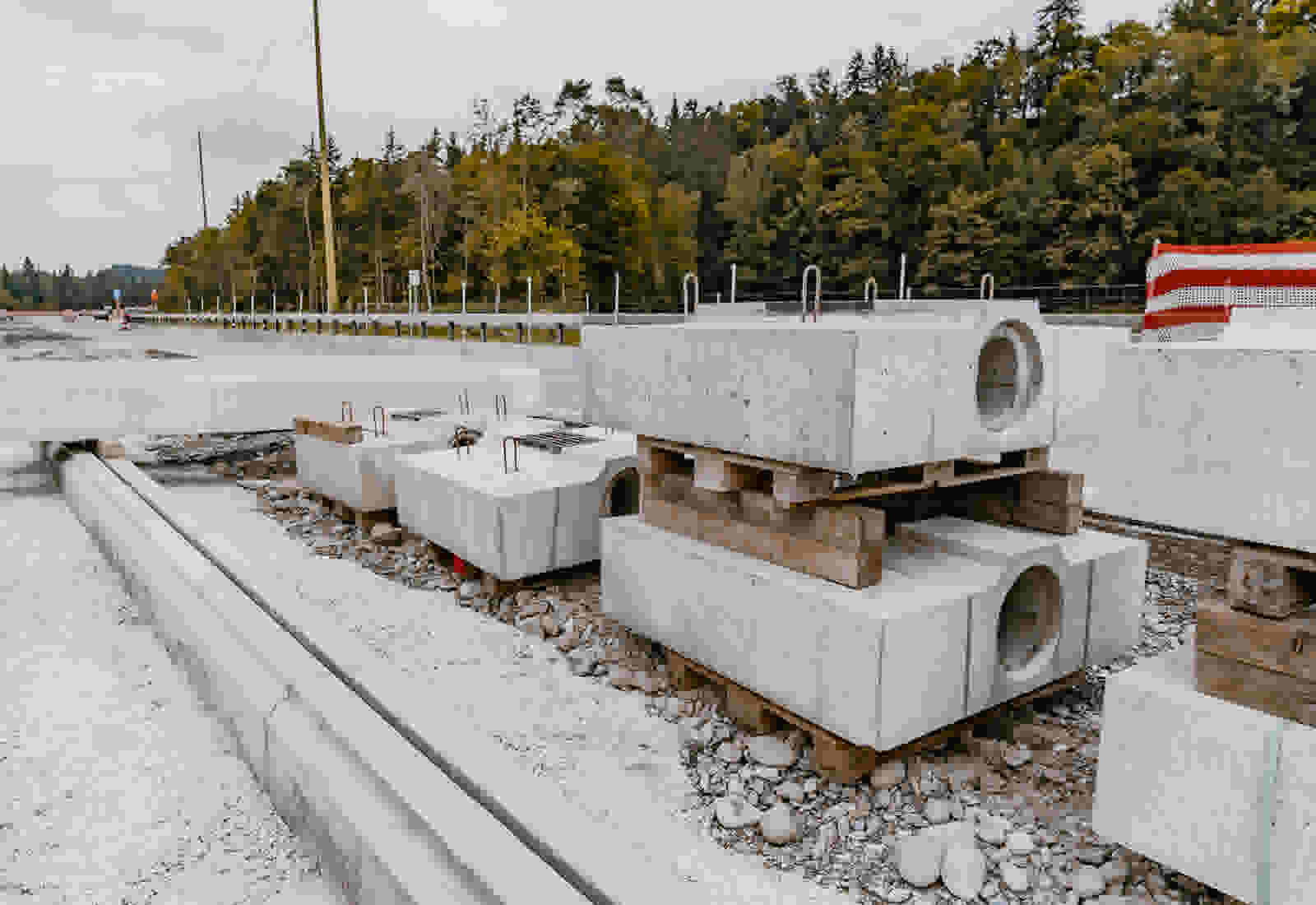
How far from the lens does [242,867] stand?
8.00ft

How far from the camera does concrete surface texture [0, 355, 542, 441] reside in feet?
23.7

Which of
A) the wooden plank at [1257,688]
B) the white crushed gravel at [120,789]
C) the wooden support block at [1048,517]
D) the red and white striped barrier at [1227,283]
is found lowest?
the white crushed gravel at [120,789]

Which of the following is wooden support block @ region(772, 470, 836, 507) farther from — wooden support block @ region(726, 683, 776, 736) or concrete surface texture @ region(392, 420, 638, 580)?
concrete surface texture @ region(392, 420, 638, 580)

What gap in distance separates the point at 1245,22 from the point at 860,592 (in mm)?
61071

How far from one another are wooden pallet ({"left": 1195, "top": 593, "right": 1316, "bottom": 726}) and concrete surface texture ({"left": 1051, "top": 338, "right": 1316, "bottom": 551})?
0.27 meters

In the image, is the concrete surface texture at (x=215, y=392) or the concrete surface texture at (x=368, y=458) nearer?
the concrete surface texture at (x=368, y=458)

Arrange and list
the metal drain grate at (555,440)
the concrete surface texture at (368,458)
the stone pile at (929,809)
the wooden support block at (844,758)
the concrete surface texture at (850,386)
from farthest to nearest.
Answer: the concrete surface texture at (368,458)
the metal drain grate at (555,440)
the wooden support block at (844,758)
the concrete surface texture at (850,386)
the stone pile at (929,809)

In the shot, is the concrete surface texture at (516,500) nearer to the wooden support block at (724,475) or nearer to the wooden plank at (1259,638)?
the wooden support block at (724,475)

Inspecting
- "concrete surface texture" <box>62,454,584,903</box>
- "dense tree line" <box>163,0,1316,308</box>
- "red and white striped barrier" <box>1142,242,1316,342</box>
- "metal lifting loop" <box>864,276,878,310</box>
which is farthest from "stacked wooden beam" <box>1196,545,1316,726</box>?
"dense tree line" <box>163,0,1316,308</box>

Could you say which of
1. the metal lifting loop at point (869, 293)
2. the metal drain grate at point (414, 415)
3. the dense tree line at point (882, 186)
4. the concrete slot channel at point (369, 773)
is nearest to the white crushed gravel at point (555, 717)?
the concrete slot channel at point (369, 773)

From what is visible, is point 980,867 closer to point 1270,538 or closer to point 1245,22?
point 1270,538

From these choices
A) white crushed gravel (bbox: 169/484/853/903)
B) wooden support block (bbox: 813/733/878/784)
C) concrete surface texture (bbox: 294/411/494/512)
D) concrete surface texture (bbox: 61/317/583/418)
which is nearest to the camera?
white crushed gravel (bbox: 169/484/853/903)

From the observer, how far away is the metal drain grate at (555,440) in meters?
6.78

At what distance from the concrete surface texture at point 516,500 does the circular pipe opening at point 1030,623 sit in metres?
2.70
